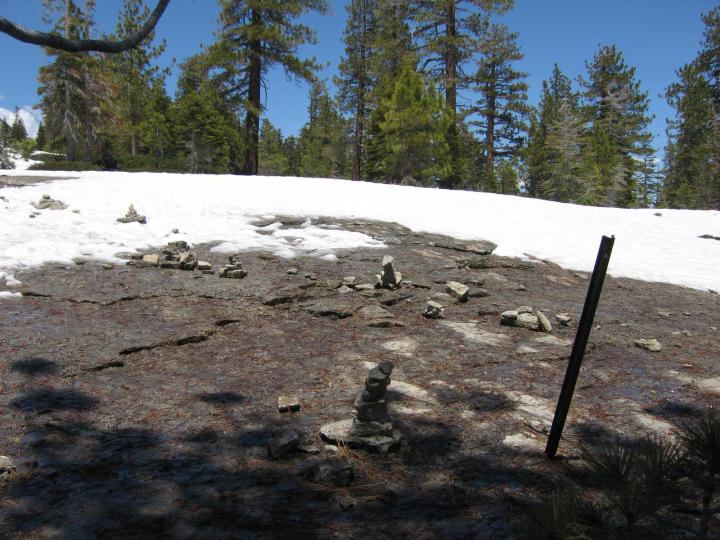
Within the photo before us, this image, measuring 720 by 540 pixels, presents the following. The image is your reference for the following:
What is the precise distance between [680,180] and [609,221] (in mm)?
40369

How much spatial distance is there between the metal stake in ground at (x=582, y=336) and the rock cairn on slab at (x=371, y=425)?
0.83m

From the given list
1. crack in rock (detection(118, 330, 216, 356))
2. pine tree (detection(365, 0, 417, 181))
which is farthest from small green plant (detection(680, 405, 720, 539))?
pine tree (detection(365, 0, 417, 181))

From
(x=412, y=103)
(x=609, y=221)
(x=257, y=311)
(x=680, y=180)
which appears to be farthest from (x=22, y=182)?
(x=680, y=180)

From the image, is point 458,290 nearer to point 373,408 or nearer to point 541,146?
point 373,408

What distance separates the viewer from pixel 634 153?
3716cm

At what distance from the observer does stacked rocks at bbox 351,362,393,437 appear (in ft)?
7.68

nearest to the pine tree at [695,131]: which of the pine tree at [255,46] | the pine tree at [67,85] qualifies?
the pine tree at [255,46]

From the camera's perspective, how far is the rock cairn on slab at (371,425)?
2.30 metres

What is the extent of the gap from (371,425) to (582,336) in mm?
1215

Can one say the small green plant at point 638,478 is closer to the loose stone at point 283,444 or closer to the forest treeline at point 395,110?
the loose stone at point 283,444

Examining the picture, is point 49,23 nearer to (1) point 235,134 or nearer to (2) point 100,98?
(2) point 100,98

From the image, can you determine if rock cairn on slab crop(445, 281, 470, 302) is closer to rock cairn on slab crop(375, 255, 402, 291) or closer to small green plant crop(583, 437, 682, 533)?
rock cairn on slab crop(375, 255, 402, 291)

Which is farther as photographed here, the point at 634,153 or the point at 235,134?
the point at 634,153

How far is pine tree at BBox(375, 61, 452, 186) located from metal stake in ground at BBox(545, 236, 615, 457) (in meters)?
22.0
